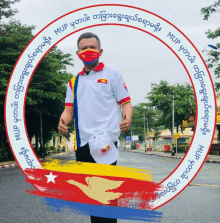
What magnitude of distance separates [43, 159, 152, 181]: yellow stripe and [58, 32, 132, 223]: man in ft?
0.20

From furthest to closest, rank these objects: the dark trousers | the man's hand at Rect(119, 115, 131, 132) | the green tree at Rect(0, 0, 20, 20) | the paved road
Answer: the green tree at Rect(0, 0, 20, 20), the paved road, the dark trousers, the man's hand at Rect(119, 115, 131, 132)

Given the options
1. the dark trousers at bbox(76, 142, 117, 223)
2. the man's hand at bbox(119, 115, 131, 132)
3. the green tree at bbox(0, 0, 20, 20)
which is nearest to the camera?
the man's hand at bbox(119, 115, 131, 132)

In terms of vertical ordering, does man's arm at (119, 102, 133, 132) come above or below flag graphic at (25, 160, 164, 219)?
above

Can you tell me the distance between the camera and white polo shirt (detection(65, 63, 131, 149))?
7.09 feet

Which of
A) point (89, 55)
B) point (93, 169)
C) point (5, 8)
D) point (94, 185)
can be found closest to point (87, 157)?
point (93, 169)

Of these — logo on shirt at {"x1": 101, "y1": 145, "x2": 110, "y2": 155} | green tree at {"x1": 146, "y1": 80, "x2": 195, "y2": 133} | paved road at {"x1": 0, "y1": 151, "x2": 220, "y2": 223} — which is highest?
green tree at {"x1": 146, "y1": 80, "x2": 195, "y2": 133}

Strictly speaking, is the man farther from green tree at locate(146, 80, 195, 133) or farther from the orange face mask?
green tree at locate(146, 80, 195, 133)

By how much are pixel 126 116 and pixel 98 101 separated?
23 cm

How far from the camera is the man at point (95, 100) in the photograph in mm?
2160

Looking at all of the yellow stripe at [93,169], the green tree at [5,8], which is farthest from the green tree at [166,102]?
the yellow stripe at [93,169]

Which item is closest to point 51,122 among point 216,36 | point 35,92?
point 35,92

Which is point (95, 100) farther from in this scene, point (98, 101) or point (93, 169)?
point (93, 169)

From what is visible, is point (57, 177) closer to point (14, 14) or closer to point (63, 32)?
point (63, 32)

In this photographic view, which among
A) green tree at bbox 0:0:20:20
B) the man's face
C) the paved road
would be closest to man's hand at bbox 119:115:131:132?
the man's face
